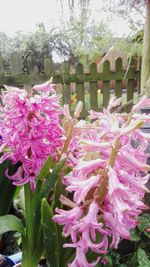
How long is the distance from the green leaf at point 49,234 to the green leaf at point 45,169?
57 millimetres

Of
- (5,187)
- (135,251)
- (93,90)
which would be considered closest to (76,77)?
(93,90)

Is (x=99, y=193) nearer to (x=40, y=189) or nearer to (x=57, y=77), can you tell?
(x=40, y=189)

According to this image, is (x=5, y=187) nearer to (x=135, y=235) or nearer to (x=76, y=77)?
(x=135, y=235)

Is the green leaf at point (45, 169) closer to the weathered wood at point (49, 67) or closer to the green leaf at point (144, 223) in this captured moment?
the green leaf at point (144, 223)

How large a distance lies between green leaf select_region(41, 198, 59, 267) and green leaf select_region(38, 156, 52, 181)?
0.06 metres

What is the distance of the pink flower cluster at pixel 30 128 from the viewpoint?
49cm

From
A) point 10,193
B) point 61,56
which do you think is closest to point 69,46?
point 61,56

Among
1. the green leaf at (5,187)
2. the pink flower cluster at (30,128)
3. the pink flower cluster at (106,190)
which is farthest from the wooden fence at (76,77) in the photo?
the pink flower cluster at (106,190)

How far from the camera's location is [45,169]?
0.51m

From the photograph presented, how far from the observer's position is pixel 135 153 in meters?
0.43

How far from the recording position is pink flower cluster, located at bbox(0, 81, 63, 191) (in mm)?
490

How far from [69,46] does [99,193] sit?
157 inches

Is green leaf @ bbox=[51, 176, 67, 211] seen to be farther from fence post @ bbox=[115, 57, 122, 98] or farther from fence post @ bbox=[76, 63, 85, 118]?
fence post @ bbox=[115, 57, 122, 98]

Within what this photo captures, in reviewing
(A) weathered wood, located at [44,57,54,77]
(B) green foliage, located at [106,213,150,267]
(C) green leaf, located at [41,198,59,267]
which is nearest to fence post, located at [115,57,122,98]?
(A) weathered wood, located at [44,57,54,77]
